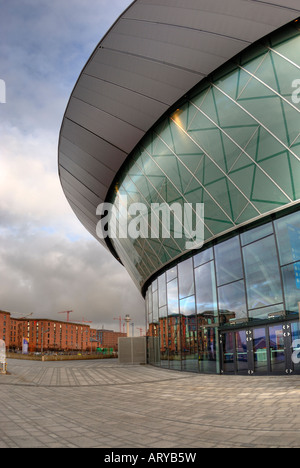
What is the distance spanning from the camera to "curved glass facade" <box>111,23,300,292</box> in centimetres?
1291

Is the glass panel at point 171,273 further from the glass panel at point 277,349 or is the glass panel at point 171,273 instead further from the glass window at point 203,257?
the glass panel at point 277,349

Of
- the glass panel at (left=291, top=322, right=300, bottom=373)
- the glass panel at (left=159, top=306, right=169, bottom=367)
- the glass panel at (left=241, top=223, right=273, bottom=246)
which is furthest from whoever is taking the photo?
the glass panel at (left=159, top=306, right=169, bottom=367)

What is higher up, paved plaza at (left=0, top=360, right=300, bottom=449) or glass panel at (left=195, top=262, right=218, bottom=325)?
glass panel at (left=195, top=262, right=218, bottom=325)

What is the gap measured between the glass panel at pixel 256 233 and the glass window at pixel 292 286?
1.74 m

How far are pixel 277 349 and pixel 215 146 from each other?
8672 millimetres

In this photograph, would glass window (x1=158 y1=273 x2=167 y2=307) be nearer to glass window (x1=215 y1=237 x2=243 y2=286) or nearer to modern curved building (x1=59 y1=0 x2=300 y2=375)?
modern curved building (x1=59 y1=0 x2=300 y2=375)

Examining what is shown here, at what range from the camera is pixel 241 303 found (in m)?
16.4

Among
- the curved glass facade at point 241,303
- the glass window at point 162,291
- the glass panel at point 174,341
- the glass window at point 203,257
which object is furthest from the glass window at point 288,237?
the glass window at point 162,291

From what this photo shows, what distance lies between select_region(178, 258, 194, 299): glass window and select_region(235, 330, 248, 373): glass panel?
13.9ft

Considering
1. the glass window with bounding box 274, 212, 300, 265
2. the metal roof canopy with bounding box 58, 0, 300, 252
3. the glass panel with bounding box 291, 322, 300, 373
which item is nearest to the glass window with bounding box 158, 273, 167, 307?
the metal roof canopy with bounding box 58, 0, 300, 252

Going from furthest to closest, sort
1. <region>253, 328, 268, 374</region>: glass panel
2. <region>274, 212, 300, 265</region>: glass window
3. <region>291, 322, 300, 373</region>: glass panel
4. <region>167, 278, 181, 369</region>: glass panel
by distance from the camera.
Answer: <region>167, 278, 181, 369</region>: glass panel → <region>253, 328, 268, 374</region>: glass panel → <region>274, 212, 300, 265</region>: glass window → <region>291, 322, 300, 373</region>: glass panel

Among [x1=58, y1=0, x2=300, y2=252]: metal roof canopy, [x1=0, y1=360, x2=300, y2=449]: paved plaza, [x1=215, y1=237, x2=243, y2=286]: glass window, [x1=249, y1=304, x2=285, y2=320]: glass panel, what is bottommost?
[x1=0, y1=360, x2=300, y2=449]: paved plaza

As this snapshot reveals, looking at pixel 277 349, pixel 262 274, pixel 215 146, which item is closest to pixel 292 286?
pixel 262 274

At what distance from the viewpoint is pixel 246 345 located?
16.0 m
